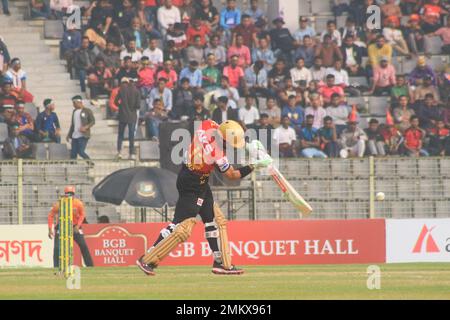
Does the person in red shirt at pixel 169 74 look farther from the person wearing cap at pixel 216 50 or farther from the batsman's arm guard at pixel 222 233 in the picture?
the batsman's arm guard at pixel 222 233

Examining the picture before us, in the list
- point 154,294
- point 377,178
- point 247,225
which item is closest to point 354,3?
Result: point 377,178

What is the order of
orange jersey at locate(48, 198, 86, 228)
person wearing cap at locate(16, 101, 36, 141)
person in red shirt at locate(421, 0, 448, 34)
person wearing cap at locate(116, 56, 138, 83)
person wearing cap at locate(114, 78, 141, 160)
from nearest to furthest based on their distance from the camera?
orange jersey at locate(48, 198, 86, 228) < person wearing cap at locate(16, 101, 36, 141) < person wearing cap at locate(114, 78, 141, 160) < person wearing cap at locate(116, 56, 138, 83) < person in red shirt at locate(421, 0, 448, 34)

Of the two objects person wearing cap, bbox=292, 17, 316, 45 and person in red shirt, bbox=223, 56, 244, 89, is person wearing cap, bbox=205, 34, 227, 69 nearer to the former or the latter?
person in red shirt, bbox=223, 56, 244, 89

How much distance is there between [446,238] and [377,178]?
2.22 m

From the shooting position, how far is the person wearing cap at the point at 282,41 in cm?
3616

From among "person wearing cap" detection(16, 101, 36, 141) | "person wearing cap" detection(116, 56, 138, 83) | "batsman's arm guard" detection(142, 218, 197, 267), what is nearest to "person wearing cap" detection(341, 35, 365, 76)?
"person wearing cap" detection(116, 56, 138, 83)

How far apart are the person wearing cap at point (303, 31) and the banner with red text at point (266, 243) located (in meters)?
7.96

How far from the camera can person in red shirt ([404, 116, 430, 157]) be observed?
110 ft

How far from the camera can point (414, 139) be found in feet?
110

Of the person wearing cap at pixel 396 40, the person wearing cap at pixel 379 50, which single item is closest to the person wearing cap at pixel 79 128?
the person wearing cap at pixel 379 50

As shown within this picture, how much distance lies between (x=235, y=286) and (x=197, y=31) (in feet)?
59.9

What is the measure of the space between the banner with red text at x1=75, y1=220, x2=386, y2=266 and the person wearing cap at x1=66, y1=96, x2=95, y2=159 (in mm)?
3130

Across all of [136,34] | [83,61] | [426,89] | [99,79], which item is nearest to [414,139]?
[426,89]
